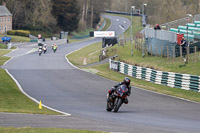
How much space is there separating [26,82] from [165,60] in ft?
43.5

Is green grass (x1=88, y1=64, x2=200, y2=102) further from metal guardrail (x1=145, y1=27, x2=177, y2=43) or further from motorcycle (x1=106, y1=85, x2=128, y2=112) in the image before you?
motorcycle (x1=106, y1=85, x2=128, y2=112)

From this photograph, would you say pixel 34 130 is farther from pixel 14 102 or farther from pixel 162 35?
pixel 162 35

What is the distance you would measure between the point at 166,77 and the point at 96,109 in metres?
12.5

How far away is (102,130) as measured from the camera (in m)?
12.3

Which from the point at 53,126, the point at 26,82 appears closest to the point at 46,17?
the point at 26,82

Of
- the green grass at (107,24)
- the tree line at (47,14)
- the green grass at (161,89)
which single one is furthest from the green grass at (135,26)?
the green grass at (161,89)

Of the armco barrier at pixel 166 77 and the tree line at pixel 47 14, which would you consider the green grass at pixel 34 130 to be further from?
the tree line at pixel 47 14

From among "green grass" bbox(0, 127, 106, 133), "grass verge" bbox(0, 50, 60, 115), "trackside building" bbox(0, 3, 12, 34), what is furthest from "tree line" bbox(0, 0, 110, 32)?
"green grass" bbox(0, 127, 106, 133)

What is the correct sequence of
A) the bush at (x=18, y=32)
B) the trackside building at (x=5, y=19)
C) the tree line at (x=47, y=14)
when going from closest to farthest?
1. the bush at (x=18, y=32)
2. the trackside building at (x=5, y=19)
3. the tree line at (x=47, y=14)

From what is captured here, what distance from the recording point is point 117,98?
17.3 meters

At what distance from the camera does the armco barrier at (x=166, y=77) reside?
2700 centimetres

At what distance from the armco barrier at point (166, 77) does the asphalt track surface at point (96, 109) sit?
2871mm

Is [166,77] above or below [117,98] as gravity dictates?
below

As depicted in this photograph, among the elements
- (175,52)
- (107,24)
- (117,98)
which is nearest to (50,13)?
(107,24)
